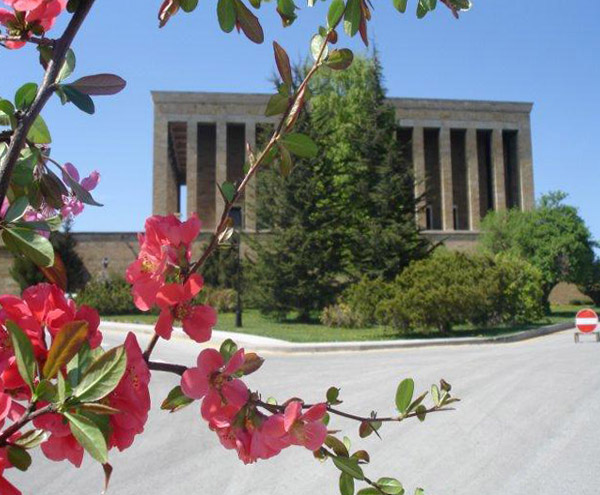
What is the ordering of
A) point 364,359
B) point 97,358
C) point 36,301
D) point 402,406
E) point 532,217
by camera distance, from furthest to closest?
point 532,217
point 364,359
point 402,406
point 36,301
point 97,358

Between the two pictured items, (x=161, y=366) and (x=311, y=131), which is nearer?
(x=161, y=366)

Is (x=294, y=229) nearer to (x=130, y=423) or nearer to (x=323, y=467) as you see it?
(x=323, y=467)

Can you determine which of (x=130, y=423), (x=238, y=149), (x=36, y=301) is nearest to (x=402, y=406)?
(x=130, y=423)

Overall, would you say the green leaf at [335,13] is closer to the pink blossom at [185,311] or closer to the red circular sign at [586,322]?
the pink blossom at [185,311]

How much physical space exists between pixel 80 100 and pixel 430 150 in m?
49.7

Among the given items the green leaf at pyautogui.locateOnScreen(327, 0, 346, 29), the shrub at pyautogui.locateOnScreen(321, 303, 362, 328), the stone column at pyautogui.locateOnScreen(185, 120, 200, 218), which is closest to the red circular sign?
the shrub at pyautogui.locateOnScreen(321, 303, 362, 328)

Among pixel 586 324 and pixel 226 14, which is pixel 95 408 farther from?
pixel 586 324

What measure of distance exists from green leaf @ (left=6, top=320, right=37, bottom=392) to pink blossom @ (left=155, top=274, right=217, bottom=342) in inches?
8.4

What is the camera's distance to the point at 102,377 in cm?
66

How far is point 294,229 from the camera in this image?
1078 inches

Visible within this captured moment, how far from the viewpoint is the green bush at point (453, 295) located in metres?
19.0

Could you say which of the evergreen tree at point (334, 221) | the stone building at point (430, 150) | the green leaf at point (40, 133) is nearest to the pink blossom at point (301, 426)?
the green leaf at point (40, 133)

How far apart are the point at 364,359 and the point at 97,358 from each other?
41.1 ft

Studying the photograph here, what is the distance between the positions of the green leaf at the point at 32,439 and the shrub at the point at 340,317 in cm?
2313
